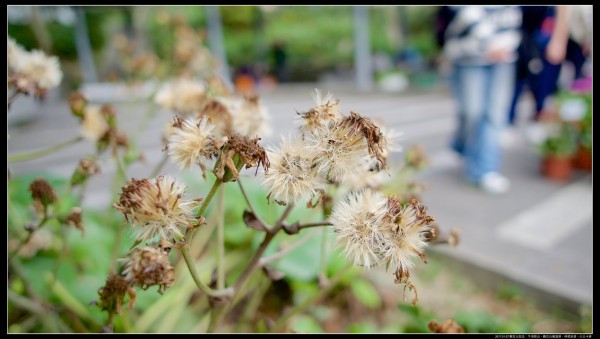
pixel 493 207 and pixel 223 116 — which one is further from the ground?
pixel 223 116

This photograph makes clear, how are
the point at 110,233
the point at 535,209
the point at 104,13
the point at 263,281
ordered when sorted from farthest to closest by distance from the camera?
the point at 104,13
the point at 535,209
the point at 110,233
the point at 263,281

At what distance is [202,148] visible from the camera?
0.59 meters

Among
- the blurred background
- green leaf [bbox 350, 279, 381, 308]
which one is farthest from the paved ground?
green leaf [bbox 350, 279, 381, 308]

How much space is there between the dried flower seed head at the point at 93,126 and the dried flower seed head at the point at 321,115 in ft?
2.18

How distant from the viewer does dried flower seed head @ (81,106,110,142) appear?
1.12 metres

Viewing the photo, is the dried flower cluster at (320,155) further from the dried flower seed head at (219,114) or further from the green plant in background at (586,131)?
the green plant in background at (586,131)

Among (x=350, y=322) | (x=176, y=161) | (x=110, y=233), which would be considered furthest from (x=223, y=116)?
(x=350, y=322)

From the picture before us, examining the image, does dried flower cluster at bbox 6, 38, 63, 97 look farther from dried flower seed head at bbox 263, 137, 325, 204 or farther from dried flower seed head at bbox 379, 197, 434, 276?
dried flower seed head at bbox 379, 197, 434, 276

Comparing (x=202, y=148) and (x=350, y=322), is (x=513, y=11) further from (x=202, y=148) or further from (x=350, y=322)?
(x=202, y=148)

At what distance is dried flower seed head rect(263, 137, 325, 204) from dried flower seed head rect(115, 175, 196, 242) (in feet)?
0.38

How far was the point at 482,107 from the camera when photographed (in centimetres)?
334

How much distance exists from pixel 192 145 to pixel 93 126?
0.66 metres

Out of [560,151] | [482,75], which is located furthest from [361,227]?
[560,151]

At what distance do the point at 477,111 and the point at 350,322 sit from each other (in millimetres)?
2221
